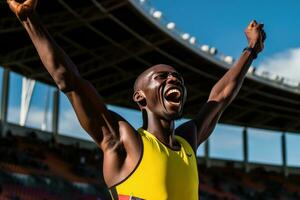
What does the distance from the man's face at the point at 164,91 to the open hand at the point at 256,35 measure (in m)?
0.87

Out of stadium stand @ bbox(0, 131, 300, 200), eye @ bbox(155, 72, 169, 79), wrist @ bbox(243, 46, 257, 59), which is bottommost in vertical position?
stadium stand @ bbox(0, 131, 300, 200)

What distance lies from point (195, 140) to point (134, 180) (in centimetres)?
59

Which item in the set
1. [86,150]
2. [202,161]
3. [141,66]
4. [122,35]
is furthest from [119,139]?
[202,161]

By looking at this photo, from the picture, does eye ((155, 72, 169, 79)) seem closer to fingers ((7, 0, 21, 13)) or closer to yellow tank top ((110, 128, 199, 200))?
yellow tank top ((110, 128, 199, 200))

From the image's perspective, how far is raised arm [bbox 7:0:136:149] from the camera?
2.74 metres

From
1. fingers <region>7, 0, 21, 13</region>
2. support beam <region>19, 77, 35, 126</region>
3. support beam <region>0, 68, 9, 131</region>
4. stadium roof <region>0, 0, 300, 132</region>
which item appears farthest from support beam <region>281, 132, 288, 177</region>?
fingers <region>7, 0, 21, 13</region>

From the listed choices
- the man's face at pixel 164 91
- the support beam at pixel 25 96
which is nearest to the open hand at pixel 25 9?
the man's face at pixel 164 91

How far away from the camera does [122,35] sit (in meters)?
22.0

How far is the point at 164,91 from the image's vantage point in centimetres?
292

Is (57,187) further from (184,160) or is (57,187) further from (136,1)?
(184,160)

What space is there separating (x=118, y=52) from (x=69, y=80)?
68.8ft

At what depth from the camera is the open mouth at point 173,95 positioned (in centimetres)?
288

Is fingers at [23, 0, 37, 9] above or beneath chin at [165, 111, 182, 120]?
above

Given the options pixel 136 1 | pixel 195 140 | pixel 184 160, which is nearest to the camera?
pixel 184 160
